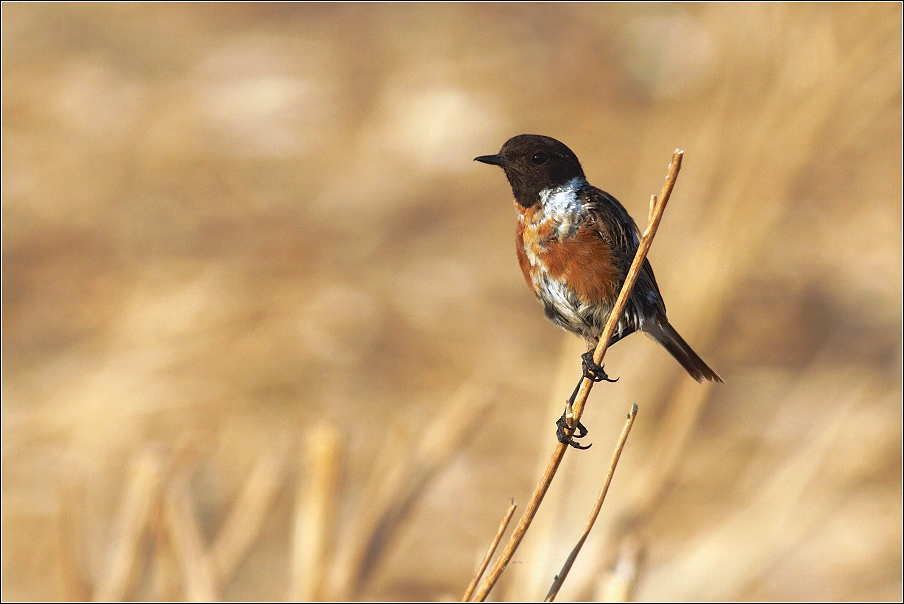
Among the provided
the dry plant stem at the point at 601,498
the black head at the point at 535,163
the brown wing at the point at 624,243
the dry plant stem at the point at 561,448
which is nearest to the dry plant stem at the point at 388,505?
the brown wing at the point at 624,243

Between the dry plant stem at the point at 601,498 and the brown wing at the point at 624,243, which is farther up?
the brown wing at the point at 624,243

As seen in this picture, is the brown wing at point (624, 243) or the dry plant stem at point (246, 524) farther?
the dry plant stem at point (246, 524)

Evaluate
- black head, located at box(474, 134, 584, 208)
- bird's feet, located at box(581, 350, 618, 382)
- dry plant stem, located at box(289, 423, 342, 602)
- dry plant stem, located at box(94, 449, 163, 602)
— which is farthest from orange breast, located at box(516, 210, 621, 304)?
dry plant stem, located at box(94, 449, 163, 602)

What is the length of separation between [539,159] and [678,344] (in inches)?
30.5

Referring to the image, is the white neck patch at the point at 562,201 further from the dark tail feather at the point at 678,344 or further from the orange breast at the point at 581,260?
the dark tail feather at the point at 678,344

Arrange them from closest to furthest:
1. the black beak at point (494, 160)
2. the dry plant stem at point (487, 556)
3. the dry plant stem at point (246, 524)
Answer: the dry plant stem at point (487, 556) → the black beak at point (494, 160) → the dry plant stem at point (246, 524)

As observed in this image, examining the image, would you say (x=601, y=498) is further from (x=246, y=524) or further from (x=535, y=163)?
(x=246, y=524)

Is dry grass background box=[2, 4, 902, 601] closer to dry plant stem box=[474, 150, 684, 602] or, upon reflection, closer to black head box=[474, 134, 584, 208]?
black head box=[474, 134, 584, 208]

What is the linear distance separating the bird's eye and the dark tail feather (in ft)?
2.07

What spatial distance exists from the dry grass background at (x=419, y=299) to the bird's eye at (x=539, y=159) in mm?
869

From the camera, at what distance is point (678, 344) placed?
138 inches

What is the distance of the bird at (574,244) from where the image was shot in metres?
3.36

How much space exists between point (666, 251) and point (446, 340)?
2.46m

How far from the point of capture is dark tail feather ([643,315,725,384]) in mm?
3459
